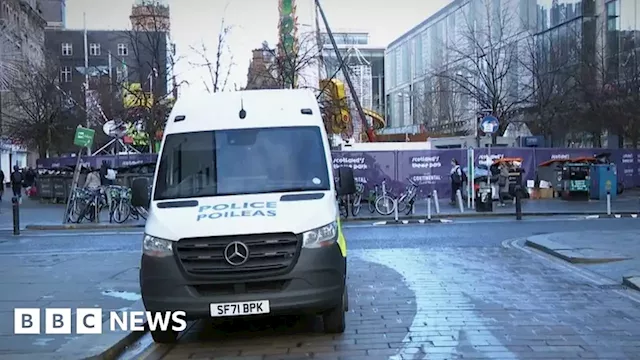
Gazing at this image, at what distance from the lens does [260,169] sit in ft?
25.8

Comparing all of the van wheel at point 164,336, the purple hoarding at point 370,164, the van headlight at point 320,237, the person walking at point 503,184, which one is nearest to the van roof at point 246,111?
the van headlight at point 320,237

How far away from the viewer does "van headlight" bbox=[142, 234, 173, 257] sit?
22.7ft

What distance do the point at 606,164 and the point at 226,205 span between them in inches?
1031

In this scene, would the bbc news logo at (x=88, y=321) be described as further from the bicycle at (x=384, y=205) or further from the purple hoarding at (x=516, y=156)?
the purple hoarding at (x=516, y=156)

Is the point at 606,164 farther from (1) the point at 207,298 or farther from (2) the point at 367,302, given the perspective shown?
(1) the point at 207,298

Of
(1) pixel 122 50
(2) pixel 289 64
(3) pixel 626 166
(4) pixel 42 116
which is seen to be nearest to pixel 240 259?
(2) pixel 289 64

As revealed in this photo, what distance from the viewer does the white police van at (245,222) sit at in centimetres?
680

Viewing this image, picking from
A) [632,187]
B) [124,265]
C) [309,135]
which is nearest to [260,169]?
[309,135]

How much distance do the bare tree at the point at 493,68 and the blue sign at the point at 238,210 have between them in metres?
29.5

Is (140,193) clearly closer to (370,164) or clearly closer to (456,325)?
(456,325)

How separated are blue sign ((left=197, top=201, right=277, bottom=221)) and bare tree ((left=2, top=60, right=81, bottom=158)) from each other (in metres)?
40.6

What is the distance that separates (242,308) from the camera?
6.87 meters

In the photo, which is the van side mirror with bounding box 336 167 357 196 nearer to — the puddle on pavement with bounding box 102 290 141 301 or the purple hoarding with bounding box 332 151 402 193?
the puddle on pavement with bounding box 102 290 141 301

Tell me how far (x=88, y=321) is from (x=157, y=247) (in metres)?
1.91
